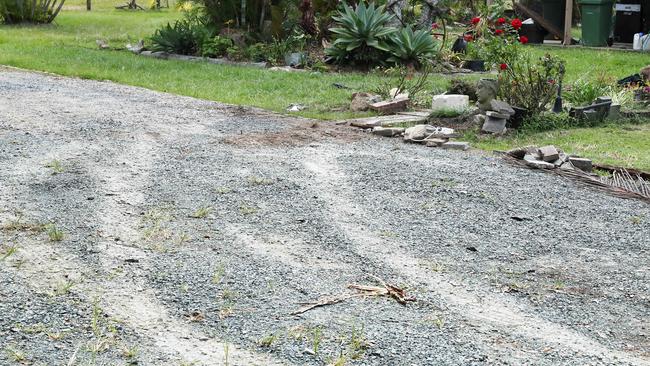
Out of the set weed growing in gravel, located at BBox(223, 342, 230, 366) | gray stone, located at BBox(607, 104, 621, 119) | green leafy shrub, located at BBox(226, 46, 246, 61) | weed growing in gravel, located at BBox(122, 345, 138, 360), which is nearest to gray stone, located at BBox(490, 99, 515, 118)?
gray stone, located at BBox(607, 104, 621, 119)

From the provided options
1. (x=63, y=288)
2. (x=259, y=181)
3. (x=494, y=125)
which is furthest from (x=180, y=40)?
(x=63, y=288)

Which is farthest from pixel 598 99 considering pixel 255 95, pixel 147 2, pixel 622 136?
pixel 147 2

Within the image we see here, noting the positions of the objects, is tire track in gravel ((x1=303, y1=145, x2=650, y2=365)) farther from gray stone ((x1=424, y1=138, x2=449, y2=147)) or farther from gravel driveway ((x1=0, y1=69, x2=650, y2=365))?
gray stone ((x1=424, y1=138, x2=449, y2=147))

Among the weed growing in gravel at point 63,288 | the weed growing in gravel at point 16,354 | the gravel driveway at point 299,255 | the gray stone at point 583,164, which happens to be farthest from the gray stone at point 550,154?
the weed growing in gravel at point 16,354

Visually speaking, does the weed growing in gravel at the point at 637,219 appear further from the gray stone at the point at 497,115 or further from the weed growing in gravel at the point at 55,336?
the weed growing in gravel at the point at 55,336

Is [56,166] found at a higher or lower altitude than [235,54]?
lower

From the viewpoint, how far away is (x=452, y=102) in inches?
442

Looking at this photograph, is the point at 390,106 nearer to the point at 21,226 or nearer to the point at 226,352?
the point at 21,226

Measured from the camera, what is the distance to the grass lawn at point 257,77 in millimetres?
10227

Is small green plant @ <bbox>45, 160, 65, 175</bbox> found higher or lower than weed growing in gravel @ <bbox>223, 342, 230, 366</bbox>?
higher

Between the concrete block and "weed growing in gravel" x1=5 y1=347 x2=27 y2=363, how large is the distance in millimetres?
7438

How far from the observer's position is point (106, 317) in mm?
4961

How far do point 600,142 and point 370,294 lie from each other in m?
5.50

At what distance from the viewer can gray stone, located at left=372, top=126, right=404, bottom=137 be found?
1012cm
